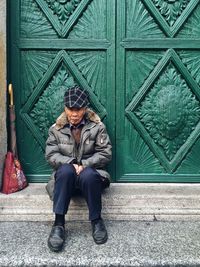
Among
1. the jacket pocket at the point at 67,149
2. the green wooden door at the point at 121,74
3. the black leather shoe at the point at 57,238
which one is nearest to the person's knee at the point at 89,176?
the jacket pocket at the point at 67,149

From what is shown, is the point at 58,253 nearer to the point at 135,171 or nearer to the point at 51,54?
the point at 135,171

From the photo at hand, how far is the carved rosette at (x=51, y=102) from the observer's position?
449 cm

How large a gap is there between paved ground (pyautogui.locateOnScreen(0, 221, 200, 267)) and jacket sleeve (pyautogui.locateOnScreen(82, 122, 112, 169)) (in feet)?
1.92

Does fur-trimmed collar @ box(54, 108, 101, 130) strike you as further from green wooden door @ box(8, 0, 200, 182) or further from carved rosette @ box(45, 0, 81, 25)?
carved rosette @ box(45, 0, 81, 25)

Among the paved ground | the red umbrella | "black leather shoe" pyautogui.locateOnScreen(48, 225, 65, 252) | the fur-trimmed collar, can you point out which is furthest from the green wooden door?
"black leather shoe" pyautogui.locateOnScreen(48, 225, 65, 252)

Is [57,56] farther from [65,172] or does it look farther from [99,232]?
[99,232]

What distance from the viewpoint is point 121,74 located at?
14.6 feet

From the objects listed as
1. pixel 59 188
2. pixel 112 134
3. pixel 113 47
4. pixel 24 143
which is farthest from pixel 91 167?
pixel 113 47

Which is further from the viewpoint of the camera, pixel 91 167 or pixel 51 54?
pixel 51 54

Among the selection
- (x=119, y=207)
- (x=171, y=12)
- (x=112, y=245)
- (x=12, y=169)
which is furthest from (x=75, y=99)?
(x=171, y=12)

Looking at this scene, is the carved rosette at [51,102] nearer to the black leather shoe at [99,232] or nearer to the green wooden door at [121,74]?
the green wooden door at [121,74]

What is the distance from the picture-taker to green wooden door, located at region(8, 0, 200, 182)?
443 cm

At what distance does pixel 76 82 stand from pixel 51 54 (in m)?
0.40

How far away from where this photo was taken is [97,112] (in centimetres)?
450
